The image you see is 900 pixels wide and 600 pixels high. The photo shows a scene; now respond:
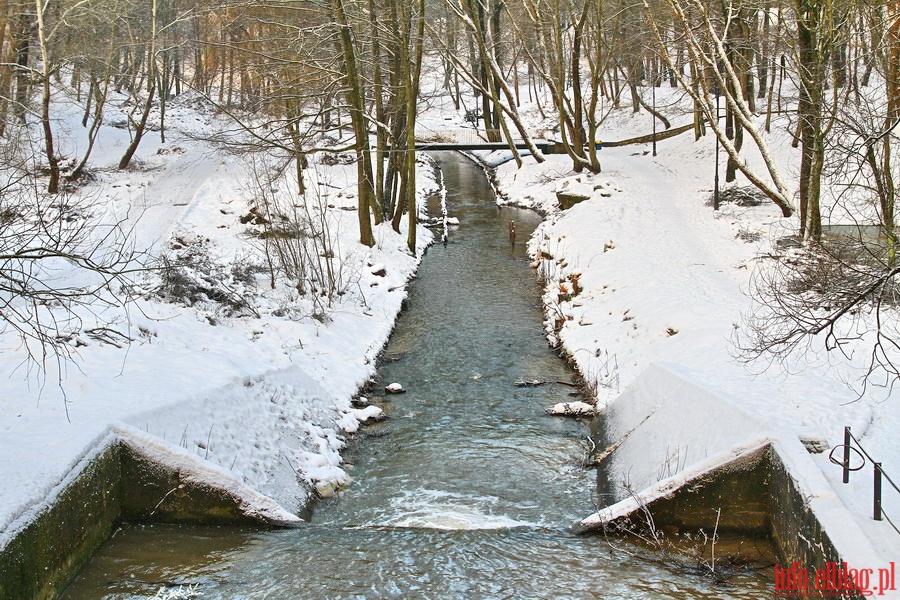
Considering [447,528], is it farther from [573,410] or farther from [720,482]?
[573,410]

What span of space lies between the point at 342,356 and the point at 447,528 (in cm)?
561

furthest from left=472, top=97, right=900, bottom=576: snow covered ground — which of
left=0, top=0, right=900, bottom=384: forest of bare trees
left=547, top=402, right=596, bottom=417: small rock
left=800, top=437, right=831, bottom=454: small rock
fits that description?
left=0, top=0, right=900, bottom=384: forest of bare trees

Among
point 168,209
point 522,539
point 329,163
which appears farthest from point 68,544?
point 329,163

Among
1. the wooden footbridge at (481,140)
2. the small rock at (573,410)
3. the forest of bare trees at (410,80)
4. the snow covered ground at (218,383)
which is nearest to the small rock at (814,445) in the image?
the forest of bare trees at (410,80)

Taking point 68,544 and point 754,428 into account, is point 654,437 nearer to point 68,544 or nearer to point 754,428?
point 754,428

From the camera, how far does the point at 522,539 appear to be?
779 cm

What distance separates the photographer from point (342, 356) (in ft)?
43.6

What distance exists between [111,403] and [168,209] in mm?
20079

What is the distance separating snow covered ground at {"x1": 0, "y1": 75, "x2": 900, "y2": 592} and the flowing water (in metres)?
0.73

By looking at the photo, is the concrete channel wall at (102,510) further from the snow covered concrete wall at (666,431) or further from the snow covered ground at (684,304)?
the snow covered ground at (684,304)

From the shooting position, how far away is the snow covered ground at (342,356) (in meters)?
7.86

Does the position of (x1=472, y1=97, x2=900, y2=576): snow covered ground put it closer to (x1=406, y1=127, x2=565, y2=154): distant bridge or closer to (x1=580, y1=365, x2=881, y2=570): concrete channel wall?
(x1=580, y1=365, x2=881, y2=570): concrete channel wall

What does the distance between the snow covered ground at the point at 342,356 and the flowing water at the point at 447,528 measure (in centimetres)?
73

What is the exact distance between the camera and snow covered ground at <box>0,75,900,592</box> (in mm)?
7859
